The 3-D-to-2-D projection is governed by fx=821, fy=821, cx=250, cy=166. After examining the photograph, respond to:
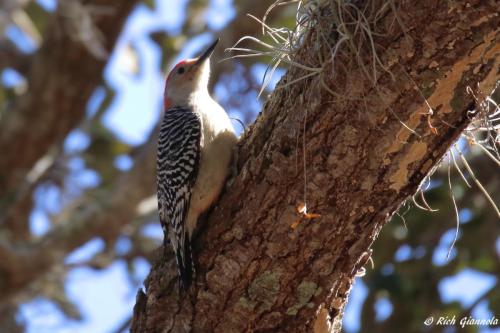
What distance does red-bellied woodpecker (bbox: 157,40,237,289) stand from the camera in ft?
13.3

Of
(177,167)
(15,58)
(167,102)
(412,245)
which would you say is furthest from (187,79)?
(15,58)

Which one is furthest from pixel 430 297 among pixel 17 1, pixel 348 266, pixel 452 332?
pixel 17 1

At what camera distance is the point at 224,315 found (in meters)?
3.53

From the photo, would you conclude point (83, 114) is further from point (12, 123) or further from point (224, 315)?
point (224, 315)

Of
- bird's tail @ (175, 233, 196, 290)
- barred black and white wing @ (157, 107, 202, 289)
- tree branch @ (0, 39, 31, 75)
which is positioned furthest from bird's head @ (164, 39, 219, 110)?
tree branch @ (0, 39, 31, 75)

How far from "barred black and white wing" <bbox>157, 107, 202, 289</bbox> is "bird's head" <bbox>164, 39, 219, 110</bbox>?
62cm

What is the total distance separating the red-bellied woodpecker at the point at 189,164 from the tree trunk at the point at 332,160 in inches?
11.5

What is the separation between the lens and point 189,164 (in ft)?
15.7

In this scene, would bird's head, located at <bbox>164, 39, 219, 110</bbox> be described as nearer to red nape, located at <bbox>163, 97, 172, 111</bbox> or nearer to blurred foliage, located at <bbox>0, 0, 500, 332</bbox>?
red nape, located at <bbox>163, 97, 172, 111</bbox>

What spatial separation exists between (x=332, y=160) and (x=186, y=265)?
90 cm

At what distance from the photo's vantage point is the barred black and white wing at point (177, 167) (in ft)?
15.0

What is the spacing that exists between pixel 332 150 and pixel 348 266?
20.2 inches

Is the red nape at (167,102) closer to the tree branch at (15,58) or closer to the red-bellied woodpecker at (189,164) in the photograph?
the red-bellied woodpecker at (189,164)

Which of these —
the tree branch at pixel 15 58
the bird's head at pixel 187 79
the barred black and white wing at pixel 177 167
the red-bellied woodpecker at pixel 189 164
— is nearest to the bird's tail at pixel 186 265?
the red-bellied woodpecker at pixel 189 164
